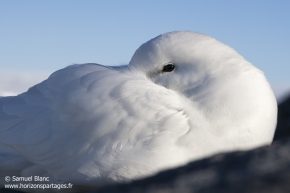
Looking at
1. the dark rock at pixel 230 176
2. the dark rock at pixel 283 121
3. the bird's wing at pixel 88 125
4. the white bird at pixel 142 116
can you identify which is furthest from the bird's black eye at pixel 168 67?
the dark rock at pixel 230 176

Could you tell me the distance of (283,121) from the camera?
5.42m

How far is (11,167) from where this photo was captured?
4023 millimetres

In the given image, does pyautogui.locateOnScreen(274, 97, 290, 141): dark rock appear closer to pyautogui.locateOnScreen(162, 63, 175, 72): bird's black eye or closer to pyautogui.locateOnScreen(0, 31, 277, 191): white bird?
pyautogui.locateOnScreen(0, 31, 277, 191): white bird

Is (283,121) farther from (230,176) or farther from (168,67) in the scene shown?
(230,176)

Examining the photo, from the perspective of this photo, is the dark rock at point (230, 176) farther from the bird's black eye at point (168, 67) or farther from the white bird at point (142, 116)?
the bird's black eye at point (168, 67)

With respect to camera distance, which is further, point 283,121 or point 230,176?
point 283,121

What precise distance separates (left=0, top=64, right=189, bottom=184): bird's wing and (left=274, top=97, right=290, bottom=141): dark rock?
1805 millimetres

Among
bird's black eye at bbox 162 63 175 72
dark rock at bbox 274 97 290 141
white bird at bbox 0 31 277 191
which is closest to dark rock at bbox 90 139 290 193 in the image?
white bird at bbox 0 31 277 191

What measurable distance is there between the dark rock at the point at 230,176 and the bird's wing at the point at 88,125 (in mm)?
1863

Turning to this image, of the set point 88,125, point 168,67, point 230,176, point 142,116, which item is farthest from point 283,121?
point 230,176

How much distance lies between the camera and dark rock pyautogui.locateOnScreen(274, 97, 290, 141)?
16.3 ft

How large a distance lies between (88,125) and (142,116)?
0.46 metres

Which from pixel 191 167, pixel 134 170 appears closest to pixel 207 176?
pixel 191 167

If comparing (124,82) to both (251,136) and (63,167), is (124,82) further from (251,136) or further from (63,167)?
(251,136)
